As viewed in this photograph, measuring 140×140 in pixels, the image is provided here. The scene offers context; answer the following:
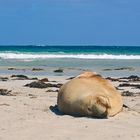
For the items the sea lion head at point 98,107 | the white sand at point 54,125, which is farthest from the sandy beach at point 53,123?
the sea lion head at point 98,107

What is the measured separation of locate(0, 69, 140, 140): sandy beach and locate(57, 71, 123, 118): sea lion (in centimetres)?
15

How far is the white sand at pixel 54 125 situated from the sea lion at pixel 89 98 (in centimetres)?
15

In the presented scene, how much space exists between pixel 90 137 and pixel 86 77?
2.40 meters

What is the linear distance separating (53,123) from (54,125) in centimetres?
18

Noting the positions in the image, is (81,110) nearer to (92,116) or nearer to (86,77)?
(92,116)

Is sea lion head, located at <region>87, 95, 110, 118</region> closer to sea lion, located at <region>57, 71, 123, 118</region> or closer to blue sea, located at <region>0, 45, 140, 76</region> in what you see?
sea lion, located at <region>57, 71, 123, 118</region>

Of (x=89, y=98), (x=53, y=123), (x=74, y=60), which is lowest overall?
(x=74, y=60)

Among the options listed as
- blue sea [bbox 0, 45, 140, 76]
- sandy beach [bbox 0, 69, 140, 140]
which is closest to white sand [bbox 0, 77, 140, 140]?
sandy beach [bbox 0, 69, 140, 140]

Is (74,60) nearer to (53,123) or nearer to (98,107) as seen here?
(98,107)

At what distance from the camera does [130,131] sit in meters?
7.40

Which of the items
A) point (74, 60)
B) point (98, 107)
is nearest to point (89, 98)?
point (98, 107)

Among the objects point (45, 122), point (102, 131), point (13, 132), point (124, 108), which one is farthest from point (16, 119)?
point (124, 108)

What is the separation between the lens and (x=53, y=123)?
7977 millimetres

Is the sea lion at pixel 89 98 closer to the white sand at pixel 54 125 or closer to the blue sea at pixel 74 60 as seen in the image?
the white sand at pixel 54 125
